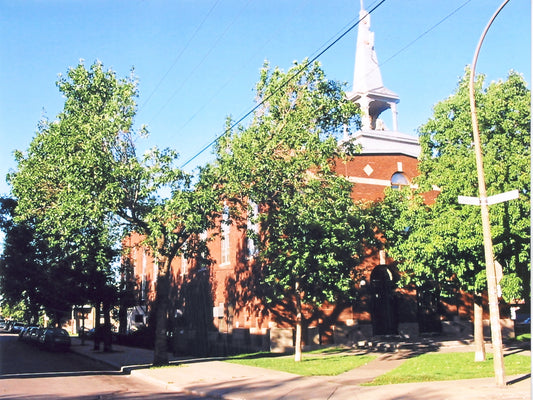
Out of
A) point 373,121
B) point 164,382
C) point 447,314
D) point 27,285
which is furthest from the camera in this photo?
point 27,285

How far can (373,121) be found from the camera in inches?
1321

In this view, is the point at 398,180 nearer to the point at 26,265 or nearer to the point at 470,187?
the point at 470,187

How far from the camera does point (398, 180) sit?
30375 millimetres

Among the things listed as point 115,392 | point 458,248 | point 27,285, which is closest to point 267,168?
point 458,248

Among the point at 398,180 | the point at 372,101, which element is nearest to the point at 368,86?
the point at 372,101

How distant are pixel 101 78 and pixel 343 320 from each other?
16.5 meters

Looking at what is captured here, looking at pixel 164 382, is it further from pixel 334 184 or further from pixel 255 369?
pixel 334 184

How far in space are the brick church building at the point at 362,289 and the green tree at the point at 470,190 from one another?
482 cm

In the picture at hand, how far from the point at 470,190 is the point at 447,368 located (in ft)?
18.5

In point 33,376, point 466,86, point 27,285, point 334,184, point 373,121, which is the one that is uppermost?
point 373,121

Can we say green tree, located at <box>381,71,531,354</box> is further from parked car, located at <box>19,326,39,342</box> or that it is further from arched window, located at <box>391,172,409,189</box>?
parked car, located at <box>19,326,39,342</box>

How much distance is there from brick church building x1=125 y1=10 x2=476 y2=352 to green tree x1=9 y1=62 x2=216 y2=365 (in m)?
5.56

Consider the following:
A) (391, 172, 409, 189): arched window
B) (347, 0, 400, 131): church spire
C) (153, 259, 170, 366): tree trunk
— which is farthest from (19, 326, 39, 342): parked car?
(347, 0, 400, 131): church spire

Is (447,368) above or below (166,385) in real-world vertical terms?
above
